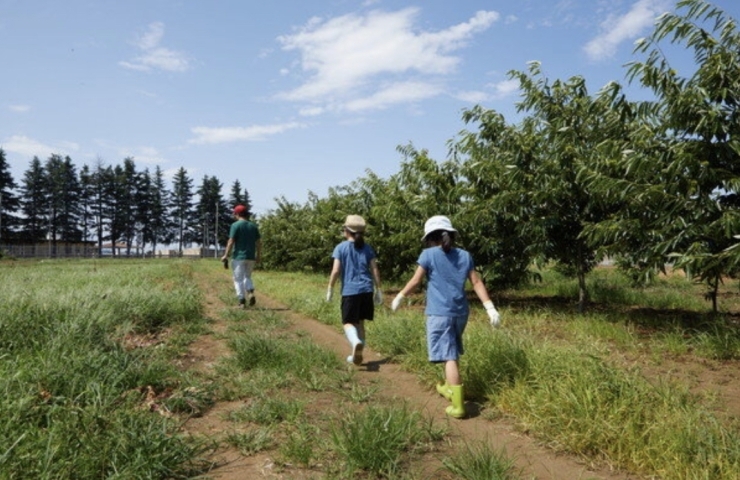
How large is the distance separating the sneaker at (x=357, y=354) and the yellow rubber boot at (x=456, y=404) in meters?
1.57

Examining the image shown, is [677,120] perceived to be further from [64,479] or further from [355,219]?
[64,479]

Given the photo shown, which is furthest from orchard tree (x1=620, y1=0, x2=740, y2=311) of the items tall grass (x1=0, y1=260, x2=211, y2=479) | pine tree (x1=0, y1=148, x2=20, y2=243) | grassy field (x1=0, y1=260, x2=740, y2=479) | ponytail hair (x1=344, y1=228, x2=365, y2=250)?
pine tree (x1=0, y1=148, x2=20, y2=243)

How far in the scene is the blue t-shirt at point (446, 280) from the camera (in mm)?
4352

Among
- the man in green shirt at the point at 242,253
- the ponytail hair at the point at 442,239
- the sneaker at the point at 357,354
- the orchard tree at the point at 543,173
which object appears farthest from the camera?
the man in green shirt at the point at 242,253

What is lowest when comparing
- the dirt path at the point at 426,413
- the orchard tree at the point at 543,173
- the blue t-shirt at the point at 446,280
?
the dirt path at the point at 426,413

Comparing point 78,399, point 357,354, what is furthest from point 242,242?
point 78,399

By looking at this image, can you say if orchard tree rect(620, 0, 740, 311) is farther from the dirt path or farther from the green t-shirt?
the green t-shirt

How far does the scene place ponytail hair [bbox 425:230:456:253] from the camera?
4.41 m

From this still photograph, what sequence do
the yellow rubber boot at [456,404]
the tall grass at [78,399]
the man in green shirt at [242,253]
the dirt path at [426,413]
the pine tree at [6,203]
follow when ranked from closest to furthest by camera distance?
the tall grass at [78,399] → the dirt path at [426,413] → the yellow rubber boot at [456,404] → the man in green shirt at [242,253] → the pine tree at [6,203]

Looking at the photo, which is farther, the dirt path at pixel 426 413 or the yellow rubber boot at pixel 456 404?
the yellow rubber boot at pixel 456 404

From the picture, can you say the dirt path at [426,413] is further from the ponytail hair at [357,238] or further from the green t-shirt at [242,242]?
the green t-shirt at [242,242]

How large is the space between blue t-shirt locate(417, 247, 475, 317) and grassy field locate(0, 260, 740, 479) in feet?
2.72

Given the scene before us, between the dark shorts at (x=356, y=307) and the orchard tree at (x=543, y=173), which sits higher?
the orchard tree at (x=543, y=173)

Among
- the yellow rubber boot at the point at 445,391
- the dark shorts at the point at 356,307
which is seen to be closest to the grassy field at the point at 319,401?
the yellow rubber boot at the point at 445,391
